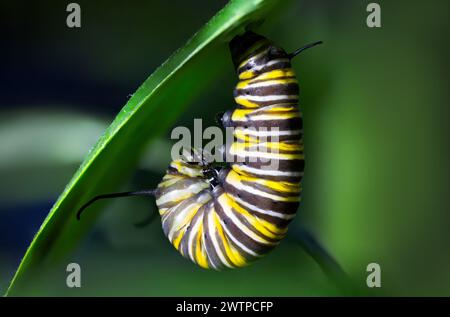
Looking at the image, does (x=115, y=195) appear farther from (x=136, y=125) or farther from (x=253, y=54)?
(x=253, y=54)

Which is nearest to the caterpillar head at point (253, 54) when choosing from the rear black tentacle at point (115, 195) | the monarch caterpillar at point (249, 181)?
the monarch caterpillar at point (249, 181)

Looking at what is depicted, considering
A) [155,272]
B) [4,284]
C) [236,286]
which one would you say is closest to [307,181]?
[236,286]

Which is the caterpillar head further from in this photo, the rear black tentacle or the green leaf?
the rear black tentacle

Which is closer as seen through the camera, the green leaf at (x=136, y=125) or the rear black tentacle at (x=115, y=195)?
the green leaf at (x=136, y=125)

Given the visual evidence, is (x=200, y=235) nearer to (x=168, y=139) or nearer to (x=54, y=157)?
(x=168, y=139)

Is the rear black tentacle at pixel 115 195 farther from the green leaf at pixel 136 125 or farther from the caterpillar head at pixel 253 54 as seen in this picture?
the caterpillar head at pixel 253 54
